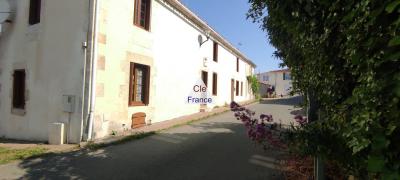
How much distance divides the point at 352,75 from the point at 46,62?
9.31 meters

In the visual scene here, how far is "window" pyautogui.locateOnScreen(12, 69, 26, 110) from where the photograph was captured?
11516 mm

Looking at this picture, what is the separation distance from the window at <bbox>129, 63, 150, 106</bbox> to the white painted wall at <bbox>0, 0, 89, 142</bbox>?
2.18m

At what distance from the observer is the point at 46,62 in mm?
9938

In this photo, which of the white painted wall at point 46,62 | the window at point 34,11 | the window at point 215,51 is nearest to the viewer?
the white painted wall at point 46,62

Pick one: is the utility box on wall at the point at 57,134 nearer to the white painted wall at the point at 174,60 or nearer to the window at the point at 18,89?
the window at the point at 18,89

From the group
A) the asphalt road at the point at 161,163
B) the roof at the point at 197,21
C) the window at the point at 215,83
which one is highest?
the roof at the point at 197,21

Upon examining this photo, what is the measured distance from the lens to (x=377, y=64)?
198 cm

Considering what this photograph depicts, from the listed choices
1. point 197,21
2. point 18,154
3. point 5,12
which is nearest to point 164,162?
point 18,154

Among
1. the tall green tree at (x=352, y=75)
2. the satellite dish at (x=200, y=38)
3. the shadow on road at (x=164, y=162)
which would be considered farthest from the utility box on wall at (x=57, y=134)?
the satellite dish at (x=200, y=38)

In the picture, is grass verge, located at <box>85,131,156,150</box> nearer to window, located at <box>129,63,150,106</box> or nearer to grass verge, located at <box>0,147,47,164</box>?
grass verge, located at <box>0,147,47,164</box>

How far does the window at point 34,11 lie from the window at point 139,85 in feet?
11.4

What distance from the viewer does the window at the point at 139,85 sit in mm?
11116

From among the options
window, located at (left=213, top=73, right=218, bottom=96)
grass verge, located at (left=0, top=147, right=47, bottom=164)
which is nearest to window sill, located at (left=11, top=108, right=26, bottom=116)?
grass verge, located at (left=0, top=147, right=47, bottom=164)

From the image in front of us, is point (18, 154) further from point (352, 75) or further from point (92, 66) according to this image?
point (352, 75)
